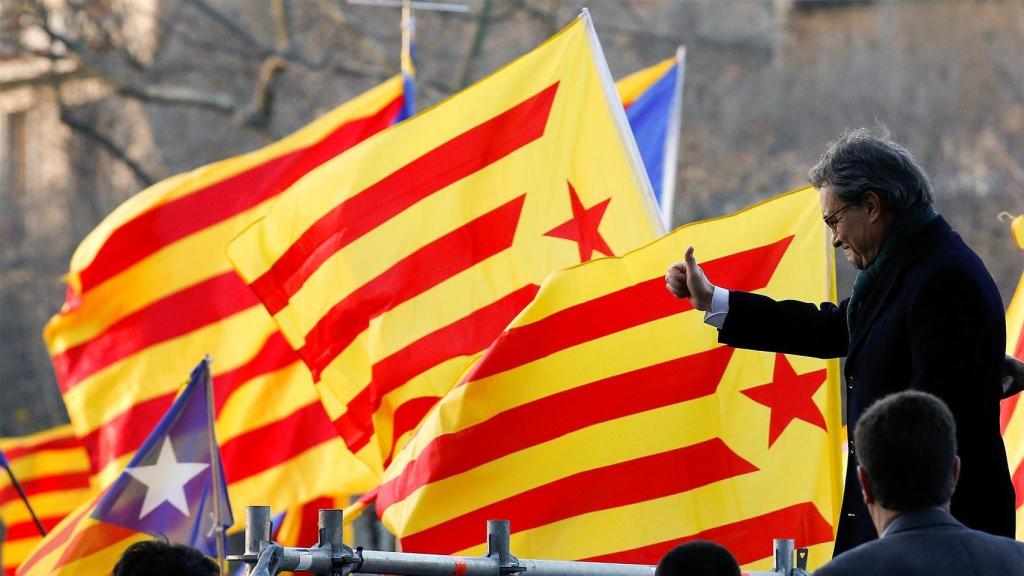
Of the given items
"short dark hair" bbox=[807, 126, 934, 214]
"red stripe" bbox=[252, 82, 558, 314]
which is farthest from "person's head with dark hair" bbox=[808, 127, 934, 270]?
"red stripe" bbox=[252, 82, 558, 314]

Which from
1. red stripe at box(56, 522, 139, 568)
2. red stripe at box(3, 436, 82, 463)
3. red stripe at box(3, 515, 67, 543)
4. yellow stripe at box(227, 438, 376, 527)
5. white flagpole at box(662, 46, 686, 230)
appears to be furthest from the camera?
red stripe at box(3, 436, 82, 463)

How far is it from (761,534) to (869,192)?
2233 mm

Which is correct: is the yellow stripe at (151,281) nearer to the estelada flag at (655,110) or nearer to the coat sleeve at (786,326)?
the estelada flag at (655,110)

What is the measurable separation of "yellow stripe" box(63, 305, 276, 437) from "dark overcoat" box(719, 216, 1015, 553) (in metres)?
5.94

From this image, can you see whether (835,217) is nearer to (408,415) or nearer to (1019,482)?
(1019,482)

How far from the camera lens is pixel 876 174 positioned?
415cm

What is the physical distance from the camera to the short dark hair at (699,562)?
3.29 meters

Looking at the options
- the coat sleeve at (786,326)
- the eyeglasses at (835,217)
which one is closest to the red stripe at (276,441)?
the coat sleeve at (786,326)

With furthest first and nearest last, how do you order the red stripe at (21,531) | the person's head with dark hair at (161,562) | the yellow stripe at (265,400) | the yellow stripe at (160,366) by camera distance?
the red stripe at (21,531)
the yellow stripe at (160,366)
the yellow stripe at (265,400)
the person's head with dark hair at (161,562)

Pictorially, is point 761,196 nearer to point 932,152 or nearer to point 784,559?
point 932,152

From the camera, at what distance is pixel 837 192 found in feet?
13.7

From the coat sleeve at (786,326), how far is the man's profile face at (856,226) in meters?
0.38

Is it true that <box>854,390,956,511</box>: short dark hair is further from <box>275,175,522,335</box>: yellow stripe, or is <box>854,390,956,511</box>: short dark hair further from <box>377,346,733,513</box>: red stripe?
<box>275,175,522,335</box>: yellow stripe

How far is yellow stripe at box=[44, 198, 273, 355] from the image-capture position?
395 inches
